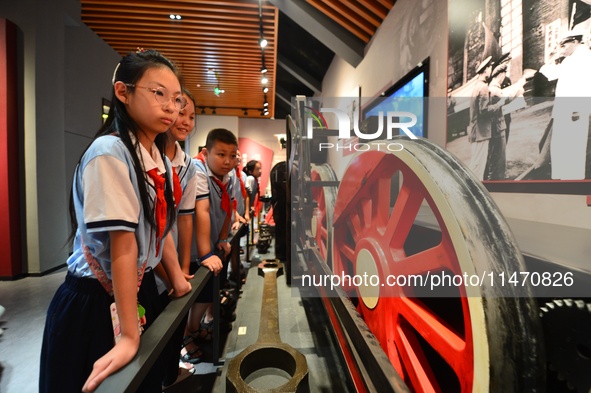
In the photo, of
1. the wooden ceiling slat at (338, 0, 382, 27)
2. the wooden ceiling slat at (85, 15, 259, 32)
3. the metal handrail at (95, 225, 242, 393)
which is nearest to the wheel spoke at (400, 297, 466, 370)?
the metal handrail at (95, 225, 242, 393)

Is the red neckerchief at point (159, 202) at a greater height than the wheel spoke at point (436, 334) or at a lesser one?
greater

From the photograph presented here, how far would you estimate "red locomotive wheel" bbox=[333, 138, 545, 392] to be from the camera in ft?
2.07

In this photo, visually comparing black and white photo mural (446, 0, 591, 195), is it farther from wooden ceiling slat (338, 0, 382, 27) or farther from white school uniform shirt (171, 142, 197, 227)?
wooden ceiling slat (338, 0, 382, 27)

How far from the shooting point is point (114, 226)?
0.73 metres

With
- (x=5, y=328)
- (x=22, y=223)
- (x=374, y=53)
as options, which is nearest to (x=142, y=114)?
(x=5, y=328)

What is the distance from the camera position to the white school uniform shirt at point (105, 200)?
72cm

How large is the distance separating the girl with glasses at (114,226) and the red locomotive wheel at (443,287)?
82cm

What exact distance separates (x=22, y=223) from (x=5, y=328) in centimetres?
192

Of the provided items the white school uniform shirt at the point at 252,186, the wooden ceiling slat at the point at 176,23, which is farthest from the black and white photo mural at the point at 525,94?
the wooden ceiling slat at the point at 176,23

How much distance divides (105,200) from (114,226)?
0.07 m

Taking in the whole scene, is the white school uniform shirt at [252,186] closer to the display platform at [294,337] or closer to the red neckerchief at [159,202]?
the display platform at [294,337]

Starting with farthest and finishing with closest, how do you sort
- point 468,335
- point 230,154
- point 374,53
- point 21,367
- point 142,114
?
point 374,53
point 230,154
point 21,367
point 142,114
point 468,335

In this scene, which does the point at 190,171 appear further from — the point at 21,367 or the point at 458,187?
the point at 21,367

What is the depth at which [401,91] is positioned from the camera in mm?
3090
